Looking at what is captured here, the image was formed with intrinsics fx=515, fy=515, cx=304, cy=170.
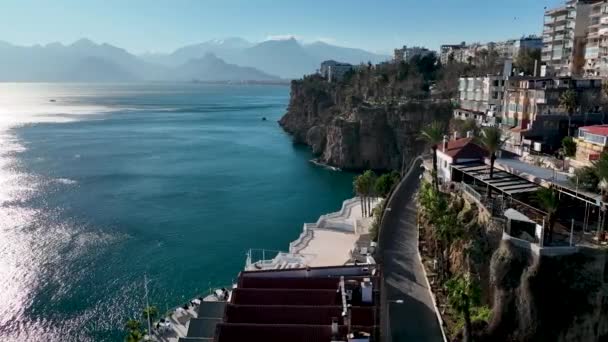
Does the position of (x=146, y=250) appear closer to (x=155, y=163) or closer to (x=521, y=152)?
(x=521, y=152)

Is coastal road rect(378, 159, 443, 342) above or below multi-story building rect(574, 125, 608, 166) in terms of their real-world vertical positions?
below

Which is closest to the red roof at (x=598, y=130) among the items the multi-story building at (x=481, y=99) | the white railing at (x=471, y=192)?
the white railing at (x=471, y=192)

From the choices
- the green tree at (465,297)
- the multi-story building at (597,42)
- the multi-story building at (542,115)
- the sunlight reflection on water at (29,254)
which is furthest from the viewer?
the multi-story building at (597,42)

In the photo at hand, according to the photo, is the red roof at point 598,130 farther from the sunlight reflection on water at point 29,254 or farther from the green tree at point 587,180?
the sunlight reflection on water at point 29,254

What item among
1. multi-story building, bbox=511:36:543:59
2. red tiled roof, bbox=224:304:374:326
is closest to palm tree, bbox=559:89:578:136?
red tiled roof, bbox=224:304:374:326

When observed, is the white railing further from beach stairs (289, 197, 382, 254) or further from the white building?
beach stairs (289, 197, 382, 254)

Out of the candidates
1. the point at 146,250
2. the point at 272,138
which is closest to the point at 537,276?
the point at 146,250

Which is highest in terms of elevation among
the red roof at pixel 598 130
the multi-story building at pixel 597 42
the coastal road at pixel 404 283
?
the multi-story building at pixel 597 42
